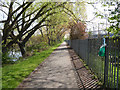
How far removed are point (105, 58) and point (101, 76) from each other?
35.0 inches

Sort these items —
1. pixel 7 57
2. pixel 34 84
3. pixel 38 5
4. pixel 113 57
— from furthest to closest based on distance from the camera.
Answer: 1. pixel 38 5
2. pixel 7 57
3. pixel 34 84
4. pixel 113 57

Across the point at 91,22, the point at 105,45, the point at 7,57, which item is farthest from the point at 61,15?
the point at 105,45

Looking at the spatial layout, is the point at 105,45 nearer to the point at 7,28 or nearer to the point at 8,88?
the point at 8,88

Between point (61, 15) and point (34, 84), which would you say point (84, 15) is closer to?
point (61, 15)

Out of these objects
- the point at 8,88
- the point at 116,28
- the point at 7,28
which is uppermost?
the point at 7,28

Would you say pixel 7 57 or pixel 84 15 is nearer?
pixel 7 57

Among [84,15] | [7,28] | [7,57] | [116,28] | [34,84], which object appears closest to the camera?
[116,28]

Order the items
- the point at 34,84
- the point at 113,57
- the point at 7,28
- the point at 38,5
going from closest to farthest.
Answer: the point at 113,57 < the point at 34,84 < the point at 7,28 < the point at 38,5

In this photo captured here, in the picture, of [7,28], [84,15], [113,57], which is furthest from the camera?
[84,15]

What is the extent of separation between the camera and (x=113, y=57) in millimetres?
3955

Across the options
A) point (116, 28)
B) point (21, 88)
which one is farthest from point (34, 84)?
point (116, 28)

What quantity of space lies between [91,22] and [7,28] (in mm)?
7263

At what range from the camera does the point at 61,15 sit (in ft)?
48.3

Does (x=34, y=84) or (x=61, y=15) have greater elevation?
(x=61, y=15)
